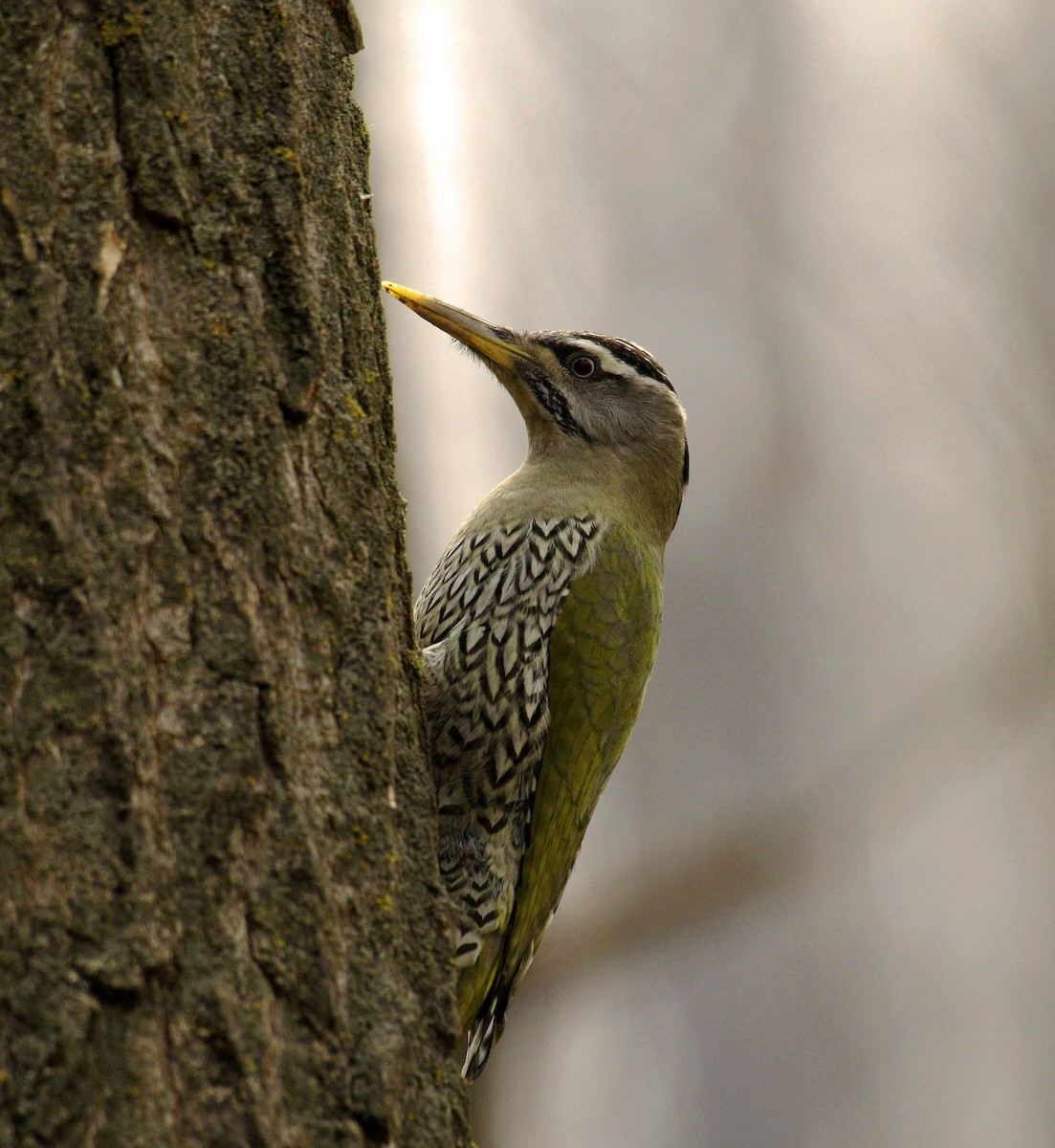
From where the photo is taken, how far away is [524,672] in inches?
129

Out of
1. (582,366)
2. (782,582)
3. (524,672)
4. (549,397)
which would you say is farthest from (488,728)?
(782,582)

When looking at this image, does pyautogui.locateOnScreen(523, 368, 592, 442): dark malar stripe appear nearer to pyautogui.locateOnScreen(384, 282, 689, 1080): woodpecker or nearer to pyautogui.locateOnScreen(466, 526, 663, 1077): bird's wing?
pyautogui.locateOnScreen(384, 282, 689, 1080): woodpecker

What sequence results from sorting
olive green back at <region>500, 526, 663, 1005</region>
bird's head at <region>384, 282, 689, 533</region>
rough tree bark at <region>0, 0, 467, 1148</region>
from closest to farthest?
rough tree bark at <region>0, 0, 467, 1148</region> < olive green back at <region>500, 526, 663, 1005</region> < bird's head at <region>384, 282, 689, 533</region>

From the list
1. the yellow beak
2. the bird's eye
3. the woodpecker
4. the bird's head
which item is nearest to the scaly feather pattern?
the woodpecker

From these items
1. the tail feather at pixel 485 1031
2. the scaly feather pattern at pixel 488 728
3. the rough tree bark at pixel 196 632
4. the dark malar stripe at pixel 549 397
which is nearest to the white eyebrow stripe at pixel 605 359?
the dark malar stripe at pixel 549 397

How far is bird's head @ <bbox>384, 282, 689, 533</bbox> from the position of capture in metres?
3.90

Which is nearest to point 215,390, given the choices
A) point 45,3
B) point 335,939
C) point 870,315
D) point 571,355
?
point 45,3

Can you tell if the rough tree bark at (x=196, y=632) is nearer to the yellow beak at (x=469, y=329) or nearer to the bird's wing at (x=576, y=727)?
the bird's wing at (x=576, y=727)

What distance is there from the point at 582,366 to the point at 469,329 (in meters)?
0.41

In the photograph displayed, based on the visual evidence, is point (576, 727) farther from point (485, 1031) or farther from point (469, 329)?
point (469, 329)

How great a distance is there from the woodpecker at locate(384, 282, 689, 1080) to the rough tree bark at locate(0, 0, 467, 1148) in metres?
1.18

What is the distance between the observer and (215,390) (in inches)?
70.8

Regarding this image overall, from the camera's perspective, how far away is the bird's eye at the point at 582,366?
401 cm

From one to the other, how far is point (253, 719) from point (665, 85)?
673cm
